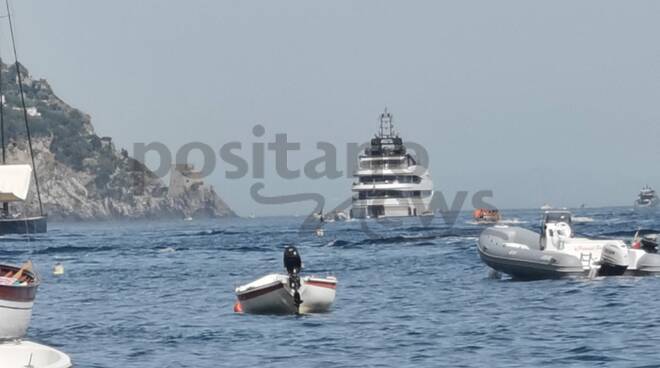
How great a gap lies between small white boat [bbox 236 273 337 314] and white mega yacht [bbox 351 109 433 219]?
5155 inches

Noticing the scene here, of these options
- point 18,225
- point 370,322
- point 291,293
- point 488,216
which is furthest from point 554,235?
point 18,225

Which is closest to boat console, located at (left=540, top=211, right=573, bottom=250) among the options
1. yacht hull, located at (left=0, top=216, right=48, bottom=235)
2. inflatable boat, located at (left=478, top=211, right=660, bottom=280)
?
inflatable boat, located at (left=478, top=211, right=660, bottom=280)

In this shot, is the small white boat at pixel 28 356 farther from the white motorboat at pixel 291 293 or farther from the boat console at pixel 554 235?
the boat console at pixel 554 235

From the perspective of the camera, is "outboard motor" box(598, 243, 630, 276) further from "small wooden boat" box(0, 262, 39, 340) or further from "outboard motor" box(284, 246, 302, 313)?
"small wooden boat" box(0, 262, 39, 340)

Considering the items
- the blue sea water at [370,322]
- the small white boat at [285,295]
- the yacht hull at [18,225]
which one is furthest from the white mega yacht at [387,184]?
the small white boat at [285,295]

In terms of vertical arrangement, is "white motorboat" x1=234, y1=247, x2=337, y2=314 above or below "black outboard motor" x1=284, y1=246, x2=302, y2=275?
below

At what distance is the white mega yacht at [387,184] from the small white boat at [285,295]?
131m

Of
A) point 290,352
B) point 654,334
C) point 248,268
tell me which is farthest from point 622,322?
point 248,268

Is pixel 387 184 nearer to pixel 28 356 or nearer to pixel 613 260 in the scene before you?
pixel 613 260

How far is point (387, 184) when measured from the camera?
174000mm

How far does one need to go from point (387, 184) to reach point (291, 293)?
135 m

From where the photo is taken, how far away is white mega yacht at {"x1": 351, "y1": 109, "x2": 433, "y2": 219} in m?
172

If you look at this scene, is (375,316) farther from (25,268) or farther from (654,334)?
(25,268)

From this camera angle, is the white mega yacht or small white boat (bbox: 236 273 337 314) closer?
small white boat (bbox: 236 273 337 314)
